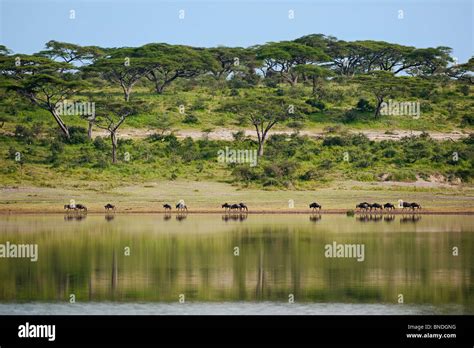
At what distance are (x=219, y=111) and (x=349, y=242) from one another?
1541 inches

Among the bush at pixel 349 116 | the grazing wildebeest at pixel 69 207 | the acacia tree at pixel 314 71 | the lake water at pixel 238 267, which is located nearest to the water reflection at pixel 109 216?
the lake water at pixel 238 267

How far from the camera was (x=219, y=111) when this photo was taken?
75938 mm

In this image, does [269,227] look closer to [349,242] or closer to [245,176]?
[349,242]

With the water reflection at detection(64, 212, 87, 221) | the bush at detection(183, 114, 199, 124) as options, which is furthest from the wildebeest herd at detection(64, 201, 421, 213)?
the bush at detection(183, 114, 199, 124)

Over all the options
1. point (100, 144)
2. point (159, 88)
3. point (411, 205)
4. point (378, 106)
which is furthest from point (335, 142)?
point (159, 88)

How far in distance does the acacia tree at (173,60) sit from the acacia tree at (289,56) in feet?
19.3

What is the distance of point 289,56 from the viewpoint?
91750 millimetres

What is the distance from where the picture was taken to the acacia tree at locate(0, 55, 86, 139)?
69.2 meters

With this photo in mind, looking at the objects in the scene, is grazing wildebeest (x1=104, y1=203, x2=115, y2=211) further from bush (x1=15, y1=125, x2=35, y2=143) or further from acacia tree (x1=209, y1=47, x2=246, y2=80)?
acacia tree (x1=209, y1=47, x2=246, y2=80)

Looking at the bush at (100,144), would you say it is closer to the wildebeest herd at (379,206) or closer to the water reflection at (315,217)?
the water reflection at (315,217)

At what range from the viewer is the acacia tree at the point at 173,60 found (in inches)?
3282

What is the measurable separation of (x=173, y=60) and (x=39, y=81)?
60.8 ft

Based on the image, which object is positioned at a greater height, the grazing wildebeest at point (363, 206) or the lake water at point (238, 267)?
the grazing wildebeest at point (363, 206)

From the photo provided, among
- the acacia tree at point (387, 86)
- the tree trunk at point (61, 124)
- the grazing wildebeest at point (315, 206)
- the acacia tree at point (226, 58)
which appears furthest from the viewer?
the acacia tree at point (226, 58)
